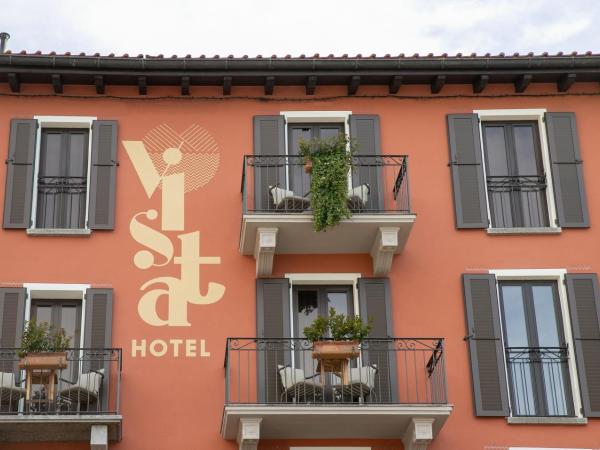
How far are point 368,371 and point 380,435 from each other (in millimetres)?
961

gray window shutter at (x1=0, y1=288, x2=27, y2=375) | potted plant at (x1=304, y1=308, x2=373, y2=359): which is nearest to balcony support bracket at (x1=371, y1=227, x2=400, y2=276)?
potted plant at (x1=304, y1=308, x2=373, y2=359)

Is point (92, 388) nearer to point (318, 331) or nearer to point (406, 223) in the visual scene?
point (318, 331)

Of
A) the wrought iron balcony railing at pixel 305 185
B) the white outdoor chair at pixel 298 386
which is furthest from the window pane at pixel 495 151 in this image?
the white outdoor chair at pixel 298 386

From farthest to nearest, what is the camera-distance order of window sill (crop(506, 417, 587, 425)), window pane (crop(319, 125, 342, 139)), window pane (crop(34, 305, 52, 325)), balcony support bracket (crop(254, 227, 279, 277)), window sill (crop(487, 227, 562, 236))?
→ 1. window pane (crop(319, 125, 342, 139))
2. window sill (crop(487, 227, 562, 236))
3. window pane (crop(34, 305, 52, 325))
4. balcony support bracket (crop(254, 227, 279, 277))
5. window sill (crop(506, 417, 587, 425))

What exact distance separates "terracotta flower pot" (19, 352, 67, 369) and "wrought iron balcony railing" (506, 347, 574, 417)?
265 inches

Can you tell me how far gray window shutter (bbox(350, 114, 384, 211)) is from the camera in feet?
68.1

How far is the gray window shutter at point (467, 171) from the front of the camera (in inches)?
816

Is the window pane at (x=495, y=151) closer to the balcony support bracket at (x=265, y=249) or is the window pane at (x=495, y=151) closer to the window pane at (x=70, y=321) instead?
the balcony support bracket at (x=265, y=249)

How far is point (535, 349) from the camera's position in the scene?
1988 centimetres

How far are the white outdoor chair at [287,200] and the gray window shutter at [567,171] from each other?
13.5 ft

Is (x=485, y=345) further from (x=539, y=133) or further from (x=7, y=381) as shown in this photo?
(x=7, y=381)

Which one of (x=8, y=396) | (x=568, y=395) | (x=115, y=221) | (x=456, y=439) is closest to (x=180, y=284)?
(x=115, y=221)

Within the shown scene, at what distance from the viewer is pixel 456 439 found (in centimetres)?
1917

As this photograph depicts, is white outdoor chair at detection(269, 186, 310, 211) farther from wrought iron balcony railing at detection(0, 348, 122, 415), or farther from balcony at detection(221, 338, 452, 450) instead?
wrought iron balcony railing at detection(0, 348, 122, 415)
